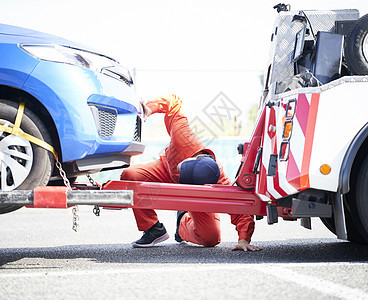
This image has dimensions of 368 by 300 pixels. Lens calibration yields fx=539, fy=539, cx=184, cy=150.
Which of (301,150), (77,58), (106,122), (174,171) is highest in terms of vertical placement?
(77,58)

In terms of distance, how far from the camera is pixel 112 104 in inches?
154

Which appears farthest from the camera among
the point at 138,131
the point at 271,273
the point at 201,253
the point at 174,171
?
the point at 174,171

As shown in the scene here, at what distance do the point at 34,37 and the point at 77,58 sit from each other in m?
0.32

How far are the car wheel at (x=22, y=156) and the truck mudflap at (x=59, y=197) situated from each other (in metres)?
0.12

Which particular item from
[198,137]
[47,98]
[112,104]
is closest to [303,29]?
[198,137]

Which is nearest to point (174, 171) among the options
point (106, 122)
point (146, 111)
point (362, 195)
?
point (146, 111)

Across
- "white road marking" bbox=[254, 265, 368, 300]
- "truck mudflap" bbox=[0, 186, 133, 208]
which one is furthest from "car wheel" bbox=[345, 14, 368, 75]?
"truck mudflap" bbox=[0, 186, 133, 208]

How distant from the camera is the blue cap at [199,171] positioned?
4402 millimetres

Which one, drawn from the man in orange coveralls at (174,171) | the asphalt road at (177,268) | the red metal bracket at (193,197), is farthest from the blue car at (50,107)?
the man in orange coveralls at (174,171)

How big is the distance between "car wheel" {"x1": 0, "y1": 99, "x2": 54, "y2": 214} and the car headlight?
0.40m

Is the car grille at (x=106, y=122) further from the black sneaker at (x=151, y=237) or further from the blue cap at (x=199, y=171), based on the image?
the black sneaker at (x=151, y=237)

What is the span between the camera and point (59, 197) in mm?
3629

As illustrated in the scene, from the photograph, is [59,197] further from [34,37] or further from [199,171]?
[199,171]

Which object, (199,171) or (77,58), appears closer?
(77,58)
